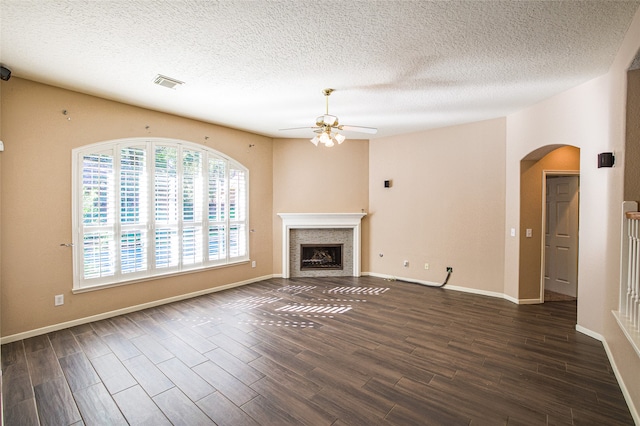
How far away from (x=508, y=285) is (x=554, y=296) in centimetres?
98

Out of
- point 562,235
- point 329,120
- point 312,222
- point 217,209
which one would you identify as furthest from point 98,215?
point 562,235

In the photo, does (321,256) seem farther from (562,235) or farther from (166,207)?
(562,235)

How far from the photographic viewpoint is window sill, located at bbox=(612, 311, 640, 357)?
197 cm

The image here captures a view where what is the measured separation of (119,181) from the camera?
390 centimetres

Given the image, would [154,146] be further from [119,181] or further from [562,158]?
[562,158]

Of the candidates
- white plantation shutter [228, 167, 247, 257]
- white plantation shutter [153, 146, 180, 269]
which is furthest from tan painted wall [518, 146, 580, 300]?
white plantation shutter [153, 146, 180, 269]

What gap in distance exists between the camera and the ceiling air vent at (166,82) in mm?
3169

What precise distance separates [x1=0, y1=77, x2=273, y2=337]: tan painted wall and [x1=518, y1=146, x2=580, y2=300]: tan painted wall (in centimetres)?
561

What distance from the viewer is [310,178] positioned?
6.07 m

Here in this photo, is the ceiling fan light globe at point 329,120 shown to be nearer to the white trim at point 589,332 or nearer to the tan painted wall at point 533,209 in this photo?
the tan painted wall at point 533,209

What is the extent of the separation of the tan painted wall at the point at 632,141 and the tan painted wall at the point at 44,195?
17.7ft

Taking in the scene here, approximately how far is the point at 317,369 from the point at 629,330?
8.01ft

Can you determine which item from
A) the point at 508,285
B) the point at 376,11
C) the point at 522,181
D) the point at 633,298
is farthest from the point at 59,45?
the point at 508,285

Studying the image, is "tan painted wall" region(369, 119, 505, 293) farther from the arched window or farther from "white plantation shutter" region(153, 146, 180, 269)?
"white plantation shutter" region(153, 146, 180, 269)
